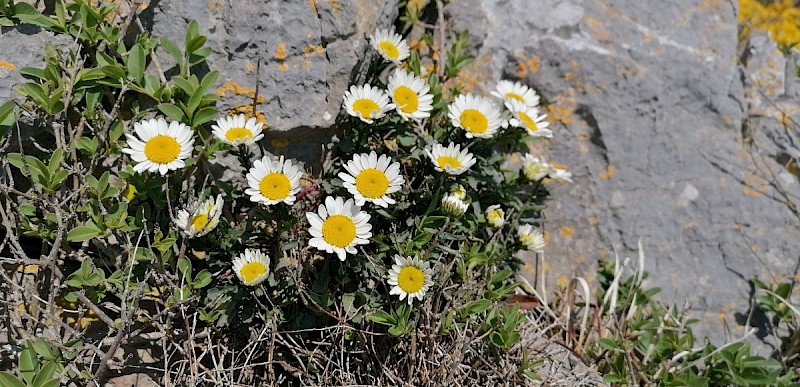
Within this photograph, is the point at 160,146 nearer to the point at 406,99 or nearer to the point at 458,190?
the point at 406,99

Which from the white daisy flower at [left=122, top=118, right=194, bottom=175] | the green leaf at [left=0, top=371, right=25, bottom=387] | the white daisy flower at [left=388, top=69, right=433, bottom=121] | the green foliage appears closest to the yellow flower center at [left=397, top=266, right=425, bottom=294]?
the white daisy flower at [left=388, top=69, right=433, bottom=121]


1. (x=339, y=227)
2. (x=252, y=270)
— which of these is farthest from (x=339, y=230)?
(x=252, y=270)

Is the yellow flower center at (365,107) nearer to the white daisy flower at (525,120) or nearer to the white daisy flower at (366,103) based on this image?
the white daisy flower at (366,103)

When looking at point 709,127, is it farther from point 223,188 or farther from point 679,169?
point 223,188

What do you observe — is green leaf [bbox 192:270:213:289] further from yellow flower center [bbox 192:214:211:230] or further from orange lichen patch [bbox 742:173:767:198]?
orange lichen patch [bbox 742:173:767:198]

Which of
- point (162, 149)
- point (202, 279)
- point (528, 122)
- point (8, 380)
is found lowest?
point (8, 380)

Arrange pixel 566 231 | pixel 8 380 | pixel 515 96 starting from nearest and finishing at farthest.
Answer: pixel 8 380 < pixel 515 96 < pixel 566 231

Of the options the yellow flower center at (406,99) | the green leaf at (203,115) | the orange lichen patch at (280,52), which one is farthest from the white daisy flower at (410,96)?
the green leaf at (203,115)
